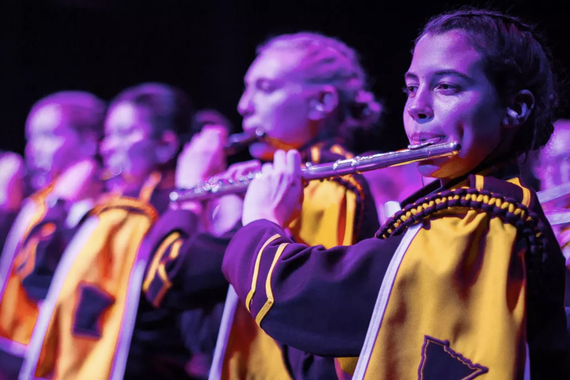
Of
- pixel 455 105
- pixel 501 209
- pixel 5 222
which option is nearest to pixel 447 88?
pixel 455 105

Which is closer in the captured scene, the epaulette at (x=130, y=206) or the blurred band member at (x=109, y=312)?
the blurred band member at (x=109, y=312)

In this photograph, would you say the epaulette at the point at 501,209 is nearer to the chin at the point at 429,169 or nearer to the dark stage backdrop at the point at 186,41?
the chin at the point at 429,169

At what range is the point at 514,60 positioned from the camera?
111cm

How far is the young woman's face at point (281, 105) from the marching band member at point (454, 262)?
59cm

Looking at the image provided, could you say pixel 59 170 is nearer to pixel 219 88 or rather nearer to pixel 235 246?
pixel 219 88

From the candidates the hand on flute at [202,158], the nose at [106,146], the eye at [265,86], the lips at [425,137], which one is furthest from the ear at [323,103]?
the nose at [106,146]

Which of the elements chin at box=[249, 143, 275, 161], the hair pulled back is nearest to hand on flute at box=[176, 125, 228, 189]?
chin at box=[249, 143, 275, 161]

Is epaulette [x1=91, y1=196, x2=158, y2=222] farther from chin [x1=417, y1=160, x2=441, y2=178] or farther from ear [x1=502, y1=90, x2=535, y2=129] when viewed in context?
ear [x1=502, y1=90, x2=535, y2=129]

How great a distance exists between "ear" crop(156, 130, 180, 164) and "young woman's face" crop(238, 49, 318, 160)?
522 mm

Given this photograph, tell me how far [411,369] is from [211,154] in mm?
1259

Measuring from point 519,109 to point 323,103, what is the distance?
0.71 m

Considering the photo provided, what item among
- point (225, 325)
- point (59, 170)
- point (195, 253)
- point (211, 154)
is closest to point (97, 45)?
point (59, 170)

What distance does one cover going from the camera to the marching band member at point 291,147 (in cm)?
153

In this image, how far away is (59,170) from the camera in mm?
2506
